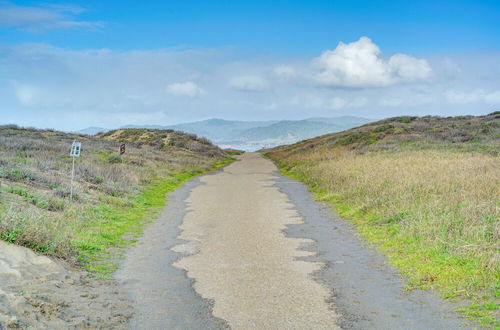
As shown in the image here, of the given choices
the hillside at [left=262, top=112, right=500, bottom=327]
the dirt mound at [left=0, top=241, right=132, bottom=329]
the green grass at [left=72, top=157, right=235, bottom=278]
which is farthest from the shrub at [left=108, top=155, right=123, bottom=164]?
the dirt mound at [left=0, top=241, right=132, bottom=329]

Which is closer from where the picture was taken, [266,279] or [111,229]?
[266,279]

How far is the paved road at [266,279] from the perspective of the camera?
6609mm

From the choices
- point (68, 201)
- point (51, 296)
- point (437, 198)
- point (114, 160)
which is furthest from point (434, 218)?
point (114, 160)

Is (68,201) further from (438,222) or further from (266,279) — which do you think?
(438,222)

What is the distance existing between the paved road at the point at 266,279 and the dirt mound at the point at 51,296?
0.40m

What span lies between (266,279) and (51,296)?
3648mm

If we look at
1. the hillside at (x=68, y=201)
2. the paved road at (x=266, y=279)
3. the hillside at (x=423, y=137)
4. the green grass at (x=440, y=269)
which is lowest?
the paved road at (x=266, y=279)

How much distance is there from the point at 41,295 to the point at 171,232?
263 inches

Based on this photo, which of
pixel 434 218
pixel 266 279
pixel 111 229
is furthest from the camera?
pixel 111 229

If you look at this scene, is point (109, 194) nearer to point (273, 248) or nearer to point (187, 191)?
point (187, 191)

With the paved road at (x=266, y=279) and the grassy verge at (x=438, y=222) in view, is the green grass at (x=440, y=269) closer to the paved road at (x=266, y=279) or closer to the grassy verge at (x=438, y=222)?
the grassy verge at (x=438, y=222)

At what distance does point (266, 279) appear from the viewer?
8562 mm

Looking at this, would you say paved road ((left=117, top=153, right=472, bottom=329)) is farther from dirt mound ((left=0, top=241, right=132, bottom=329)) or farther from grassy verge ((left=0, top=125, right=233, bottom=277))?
grassy verge ((left=0, top=125, right=233, bottom=277))

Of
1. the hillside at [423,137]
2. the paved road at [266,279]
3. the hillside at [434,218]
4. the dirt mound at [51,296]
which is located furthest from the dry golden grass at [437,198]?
the hillside at [423,137]
